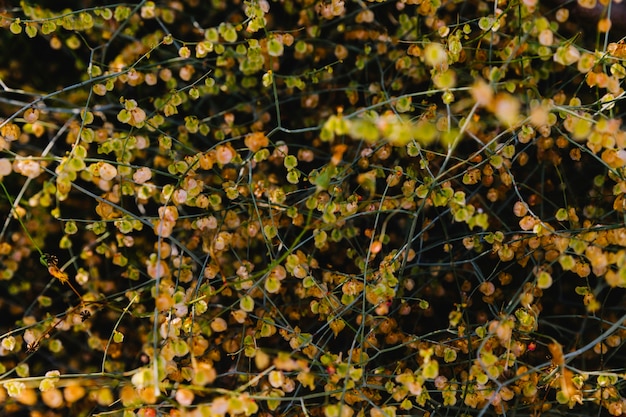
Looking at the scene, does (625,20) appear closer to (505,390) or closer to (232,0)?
(505,390)

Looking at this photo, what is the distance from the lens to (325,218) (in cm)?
79

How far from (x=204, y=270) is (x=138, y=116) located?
255mm

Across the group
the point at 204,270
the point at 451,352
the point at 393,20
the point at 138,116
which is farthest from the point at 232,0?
the point at 451,352

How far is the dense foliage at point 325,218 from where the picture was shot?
0.78m

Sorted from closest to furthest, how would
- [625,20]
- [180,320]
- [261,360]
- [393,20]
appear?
[261,360], [180,320], [625,20], [393,20]

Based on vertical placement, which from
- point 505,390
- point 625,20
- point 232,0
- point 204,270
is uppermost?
point 232,0

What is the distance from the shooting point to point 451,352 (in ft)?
2.80

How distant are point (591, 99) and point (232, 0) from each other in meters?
0.79

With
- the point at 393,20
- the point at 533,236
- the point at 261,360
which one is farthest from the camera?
the point at 393,20

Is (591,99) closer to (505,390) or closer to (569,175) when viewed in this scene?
(569,175)

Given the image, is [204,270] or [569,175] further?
[569,175]

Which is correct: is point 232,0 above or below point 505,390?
above

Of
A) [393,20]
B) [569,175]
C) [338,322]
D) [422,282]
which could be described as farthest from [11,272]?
[569,175]

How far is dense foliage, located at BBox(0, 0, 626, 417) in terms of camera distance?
2.56ft
